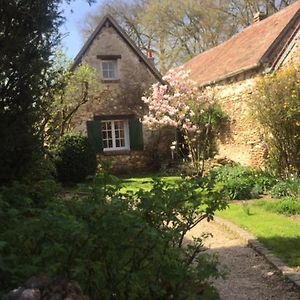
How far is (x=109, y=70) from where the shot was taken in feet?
63.4

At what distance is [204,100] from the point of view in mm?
15562

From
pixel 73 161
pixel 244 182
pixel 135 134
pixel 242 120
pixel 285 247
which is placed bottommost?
pixel 285 247

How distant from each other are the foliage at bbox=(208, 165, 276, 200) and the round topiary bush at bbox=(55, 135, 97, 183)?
488cm

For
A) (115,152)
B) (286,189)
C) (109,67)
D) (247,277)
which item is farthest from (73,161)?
(247,277)

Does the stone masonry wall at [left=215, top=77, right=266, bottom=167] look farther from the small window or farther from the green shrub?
the green shrub

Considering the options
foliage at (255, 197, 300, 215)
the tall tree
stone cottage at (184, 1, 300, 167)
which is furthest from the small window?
the tall tree

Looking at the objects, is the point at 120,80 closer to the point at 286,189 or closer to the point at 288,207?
the point at 286,189

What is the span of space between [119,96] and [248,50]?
574cm

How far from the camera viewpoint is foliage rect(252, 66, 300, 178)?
37.5ft

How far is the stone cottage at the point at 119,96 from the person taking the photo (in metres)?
18.8

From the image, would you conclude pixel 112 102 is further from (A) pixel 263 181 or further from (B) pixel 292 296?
(B) pixel 292 296

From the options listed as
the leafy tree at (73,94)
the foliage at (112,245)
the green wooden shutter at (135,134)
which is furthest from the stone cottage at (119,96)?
the foliage at (112,245)

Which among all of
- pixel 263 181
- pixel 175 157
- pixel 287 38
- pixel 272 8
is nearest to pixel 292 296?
pixel 263 181

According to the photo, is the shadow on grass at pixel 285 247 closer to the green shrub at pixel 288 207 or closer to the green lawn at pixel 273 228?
→ the green lawn at pixel 273 228
